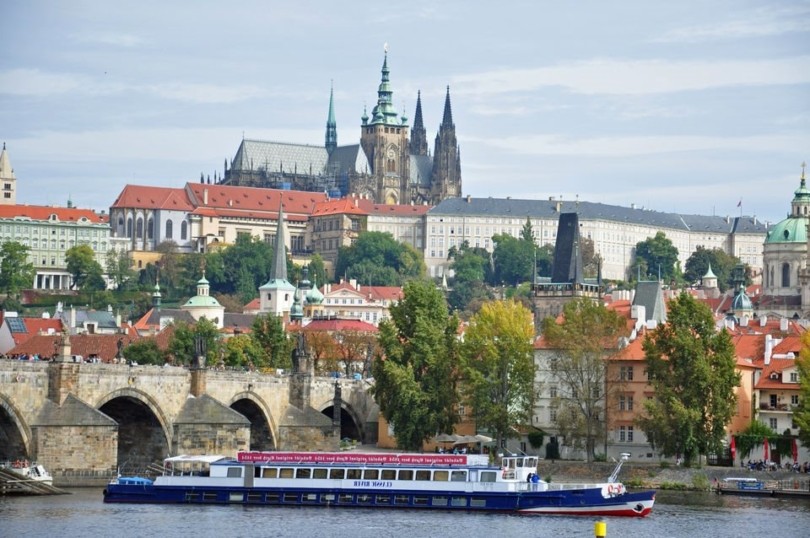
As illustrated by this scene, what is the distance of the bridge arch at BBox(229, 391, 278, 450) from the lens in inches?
3816

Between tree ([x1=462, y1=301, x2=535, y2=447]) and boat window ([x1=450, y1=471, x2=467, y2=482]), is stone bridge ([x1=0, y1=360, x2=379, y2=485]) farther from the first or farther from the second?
boat window ([x1=450, y1=471, x2=467, y2=482])

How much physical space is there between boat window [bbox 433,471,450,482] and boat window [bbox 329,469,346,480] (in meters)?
3.55

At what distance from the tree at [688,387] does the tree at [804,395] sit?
9.63ft

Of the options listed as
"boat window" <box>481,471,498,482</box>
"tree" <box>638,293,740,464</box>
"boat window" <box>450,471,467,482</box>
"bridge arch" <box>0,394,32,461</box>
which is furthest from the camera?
"tree" <box>638,293,740,464</box>

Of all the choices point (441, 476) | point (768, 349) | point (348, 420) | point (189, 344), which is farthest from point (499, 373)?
point (189, 344)

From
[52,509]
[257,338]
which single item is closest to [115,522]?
[52,509]

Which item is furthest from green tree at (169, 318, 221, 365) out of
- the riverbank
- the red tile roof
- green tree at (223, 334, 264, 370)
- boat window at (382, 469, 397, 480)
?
boat window at (382, 469, 397, 480)

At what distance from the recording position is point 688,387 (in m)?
93.0

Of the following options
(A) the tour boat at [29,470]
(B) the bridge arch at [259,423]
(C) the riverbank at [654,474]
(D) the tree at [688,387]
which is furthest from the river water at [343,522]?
(B) the bridge arch at [259,423]

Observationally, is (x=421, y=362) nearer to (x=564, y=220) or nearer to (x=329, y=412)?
(x=329, y=412)

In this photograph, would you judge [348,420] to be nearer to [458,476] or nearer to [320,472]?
[320,472]

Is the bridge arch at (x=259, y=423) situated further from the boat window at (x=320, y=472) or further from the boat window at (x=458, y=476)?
the boat window at (x=458, y=476)

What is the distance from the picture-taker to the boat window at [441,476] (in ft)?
269

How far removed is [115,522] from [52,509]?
272 cm
